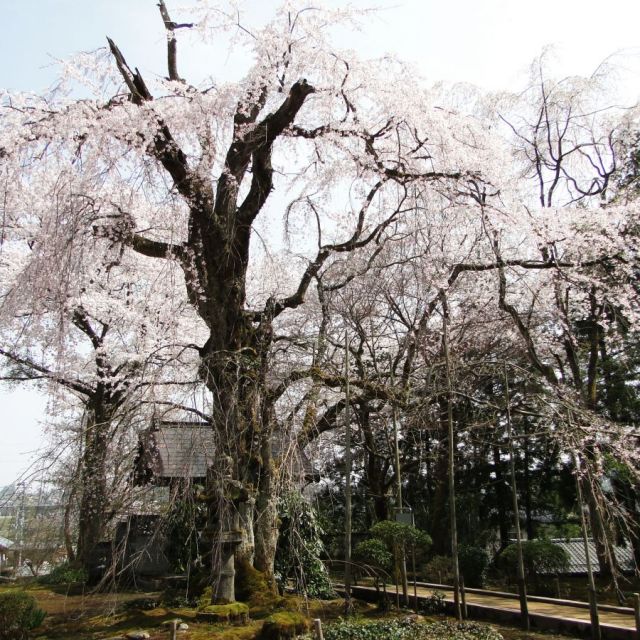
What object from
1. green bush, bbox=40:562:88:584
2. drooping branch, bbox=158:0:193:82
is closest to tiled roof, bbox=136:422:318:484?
drooping branch, bbox=158:0:193:82

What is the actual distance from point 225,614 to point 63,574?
7.65 m

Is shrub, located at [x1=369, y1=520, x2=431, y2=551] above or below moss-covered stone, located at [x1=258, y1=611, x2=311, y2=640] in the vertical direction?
above

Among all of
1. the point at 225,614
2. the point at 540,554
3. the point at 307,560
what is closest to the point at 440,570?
the point at 540,554

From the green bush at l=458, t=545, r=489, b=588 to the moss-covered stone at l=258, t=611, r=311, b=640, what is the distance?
8.29 m

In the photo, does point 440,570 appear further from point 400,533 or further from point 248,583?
point 248,583

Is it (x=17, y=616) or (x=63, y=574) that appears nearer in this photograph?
Result: (x=17, y=616)

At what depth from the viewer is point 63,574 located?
1233 cm

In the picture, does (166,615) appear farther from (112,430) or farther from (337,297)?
(337,297)

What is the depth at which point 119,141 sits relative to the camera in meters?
6.44

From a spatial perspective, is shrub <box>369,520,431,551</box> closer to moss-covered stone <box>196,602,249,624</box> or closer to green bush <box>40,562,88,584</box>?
moss-covered stone <box>196,602,249,624</box>

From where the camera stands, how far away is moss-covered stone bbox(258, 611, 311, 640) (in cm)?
605

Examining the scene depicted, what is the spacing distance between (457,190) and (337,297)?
3994 mm

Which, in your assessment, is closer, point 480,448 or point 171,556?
point 171,556

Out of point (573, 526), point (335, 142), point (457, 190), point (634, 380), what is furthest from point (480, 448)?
point (335, 142)
